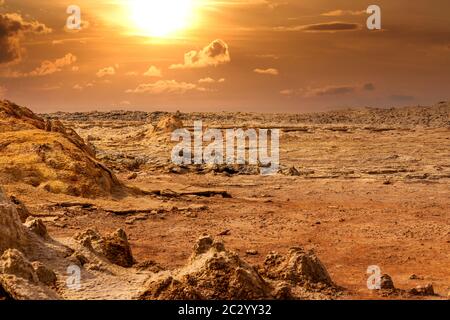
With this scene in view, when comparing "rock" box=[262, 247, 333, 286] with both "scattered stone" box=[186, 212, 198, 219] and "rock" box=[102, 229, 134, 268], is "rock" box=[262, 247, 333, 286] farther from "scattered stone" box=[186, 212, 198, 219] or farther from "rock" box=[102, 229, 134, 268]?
"scattered stone" box=[186, 212, 198, 219]

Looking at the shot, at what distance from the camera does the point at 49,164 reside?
13328 mm

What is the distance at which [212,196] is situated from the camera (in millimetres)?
14672

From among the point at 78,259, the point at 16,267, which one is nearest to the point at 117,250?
the point at 78,259

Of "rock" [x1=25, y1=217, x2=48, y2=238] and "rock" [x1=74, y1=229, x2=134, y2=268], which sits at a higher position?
"rock" [x1=25, y1=217, x2=48, y2=238]

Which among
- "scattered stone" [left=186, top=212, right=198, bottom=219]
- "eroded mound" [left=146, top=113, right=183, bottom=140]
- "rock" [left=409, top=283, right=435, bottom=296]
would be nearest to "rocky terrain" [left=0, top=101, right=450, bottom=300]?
"rock" [left=409, top=283, right=435, bottom=296]

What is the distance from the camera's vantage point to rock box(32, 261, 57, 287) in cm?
573

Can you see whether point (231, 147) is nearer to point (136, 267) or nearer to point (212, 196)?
point (212, 196)

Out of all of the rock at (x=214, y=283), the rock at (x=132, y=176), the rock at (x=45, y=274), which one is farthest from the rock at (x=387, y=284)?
the rock at (x=132, y=176)

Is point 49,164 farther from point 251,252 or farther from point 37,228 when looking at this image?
point 37,228

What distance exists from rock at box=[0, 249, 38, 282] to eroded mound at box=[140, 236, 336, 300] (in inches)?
41.0

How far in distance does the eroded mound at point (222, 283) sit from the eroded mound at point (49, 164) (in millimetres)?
7387
